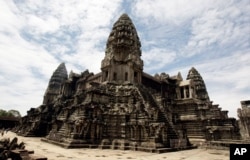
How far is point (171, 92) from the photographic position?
39281 mm

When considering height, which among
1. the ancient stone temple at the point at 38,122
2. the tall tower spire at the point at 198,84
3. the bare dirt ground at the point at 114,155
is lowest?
the bare dirt ground at the point at 114,155

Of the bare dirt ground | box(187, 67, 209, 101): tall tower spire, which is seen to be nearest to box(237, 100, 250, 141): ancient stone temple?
box(187, 67, 209, 101): tall tower spire

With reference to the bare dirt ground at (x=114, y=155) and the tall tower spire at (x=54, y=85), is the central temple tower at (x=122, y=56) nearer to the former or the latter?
the bare dirt ground at (x=114, y=155)

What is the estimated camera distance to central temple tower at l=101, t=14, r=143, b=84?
28469 millimetres

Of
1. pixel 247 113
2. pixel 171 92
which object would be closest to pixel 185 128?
pixel 171 92

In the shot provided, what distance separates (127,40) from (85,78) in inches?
676

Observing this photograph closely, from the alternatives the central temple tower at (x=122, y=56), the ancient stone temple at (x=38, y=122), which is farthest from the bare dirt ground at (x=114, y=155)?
the ancient stone temple at (x=38, y=122)

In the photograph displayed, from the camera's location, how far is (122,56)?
30.3 m

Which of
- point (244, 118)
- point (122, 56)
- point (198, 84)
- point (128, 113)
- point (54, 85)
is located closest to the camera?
point (128, 113)

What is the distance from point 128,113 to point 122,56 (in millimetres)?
13479

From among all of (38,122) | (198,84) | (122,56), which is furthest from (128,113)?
(198,84)

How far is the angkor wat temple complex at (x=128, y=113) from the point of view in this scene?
1741cm

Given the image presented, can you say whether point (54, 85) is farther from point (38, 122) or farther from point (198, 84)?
point (198, 84)

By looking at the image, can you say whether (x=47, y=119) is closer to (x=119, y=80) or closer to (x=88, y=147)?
(x=119, y=80)
